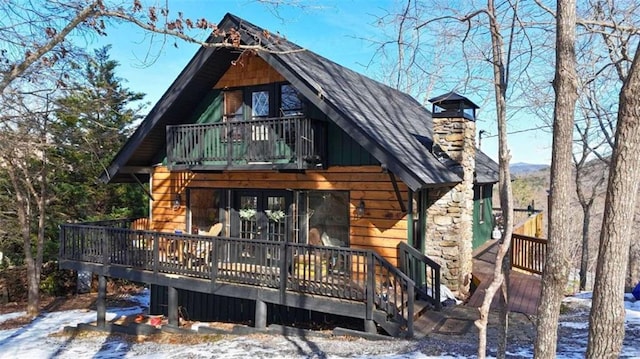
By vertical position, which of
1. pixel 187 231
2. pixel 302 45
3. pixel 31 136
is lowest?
pixel 187 231

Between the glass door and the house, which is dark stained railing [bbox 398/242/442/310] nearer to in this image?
the house

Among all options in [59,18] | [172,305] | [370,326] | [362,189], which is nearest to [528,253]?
[362,189]

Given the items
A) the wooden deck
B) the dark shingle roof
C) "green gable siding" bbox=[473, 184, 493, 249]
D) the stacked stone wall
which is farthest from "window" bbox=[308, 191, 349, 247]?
"green gable siding" bbox=[473, 184, 493, 249]

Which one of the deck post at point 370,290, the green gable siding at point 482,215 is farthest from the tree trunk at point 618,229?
the green gable siding at point 482,215

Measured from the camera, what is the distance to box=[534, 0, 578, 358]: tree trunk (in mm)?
4203

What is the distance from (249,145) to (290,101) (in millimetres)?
1616

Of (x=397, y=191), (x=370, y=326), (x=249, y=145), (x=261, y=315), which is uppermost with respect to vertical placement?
(x=249, y=145)

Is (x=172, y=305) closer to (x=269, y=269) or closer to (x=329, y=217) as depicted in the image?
(x=269, y=269)

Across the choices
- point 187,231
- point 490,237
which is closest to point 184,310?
point 187,231

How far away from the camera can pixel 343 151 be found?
9.64m

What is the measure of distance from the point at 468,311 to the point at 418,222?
2049 mm

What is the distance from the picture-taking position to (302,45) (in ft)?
33.5

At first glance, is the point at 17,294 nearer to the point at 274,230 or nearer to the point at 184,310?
the point at 184,310

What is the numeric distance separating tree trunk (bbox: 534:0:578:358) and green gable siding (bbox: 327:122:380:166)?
5.12 metres
